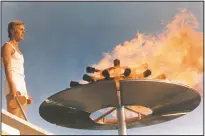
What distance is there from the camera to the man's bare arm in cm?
1008

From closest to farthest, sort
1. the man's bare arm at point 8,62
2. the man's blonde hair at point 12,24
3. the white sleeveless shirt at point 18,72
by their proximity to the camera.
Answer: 1. the man's bare arm at point 8,62
2. the white sleeveless shirt at point 18,72
3. the man's blonde hair at point 12,24

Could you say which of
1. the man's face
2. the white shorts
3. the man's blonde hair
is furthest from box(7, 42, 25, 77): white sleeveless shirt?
the man's blonde hair

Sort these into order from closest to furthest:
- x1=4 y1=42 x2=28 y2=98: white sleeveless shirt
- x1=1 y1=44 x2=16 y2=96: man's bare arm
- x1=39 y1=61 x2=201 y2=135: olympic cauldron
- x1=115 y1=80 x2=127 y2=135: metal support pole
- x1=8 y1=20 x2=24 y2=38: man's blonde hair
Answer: x1=1 y1=44 x2=16 y2=96: man's bare arm < x1=4 y1=42 x2=28 y2=98: white sleeveless shirt < x1=8 y1=20 x2=24 y2=38: man's blonde hair < x1=39 y1=61 x2=201 y2=135: olympic cauldron < x1=115 y1=80 x2=127 y2=135: metal support pole

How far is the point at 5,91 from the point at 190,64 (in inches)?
263

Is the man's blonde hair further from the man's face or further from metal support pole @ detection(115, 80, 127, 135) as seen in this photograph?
metal support pole @ detection(115, 80, 127, 135)

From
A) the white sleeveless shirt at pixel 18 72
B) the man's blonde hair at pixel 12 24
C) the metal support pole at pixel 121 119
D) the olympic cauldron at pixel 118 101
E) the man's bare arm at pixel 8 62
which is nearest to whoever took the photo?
the man's bare arm at pixel 8 62

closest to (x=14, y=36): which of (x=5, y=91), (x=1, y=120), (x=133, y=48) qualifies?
(x=5, y=91)

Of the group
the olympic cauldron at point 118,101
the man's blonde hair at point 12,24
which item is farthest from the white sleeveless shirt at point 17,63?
the olympic cauldron at point 118,101

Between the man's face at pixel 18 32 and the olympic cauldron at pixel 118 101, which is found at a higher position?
the man's face at pixel 18 32

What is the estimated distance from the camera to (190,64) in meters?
14.4

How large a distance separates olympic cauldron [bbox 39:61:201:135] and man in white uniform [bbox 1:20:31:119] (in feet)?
4.35

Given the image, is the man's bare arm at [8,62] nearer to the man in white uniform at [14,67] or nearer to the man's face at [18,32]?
the man in white uniform at [14,67]

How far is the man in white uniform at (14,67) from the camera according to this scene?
1010 centimetres

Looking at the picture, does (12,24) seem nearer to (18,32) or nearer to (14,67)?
(18,32)
